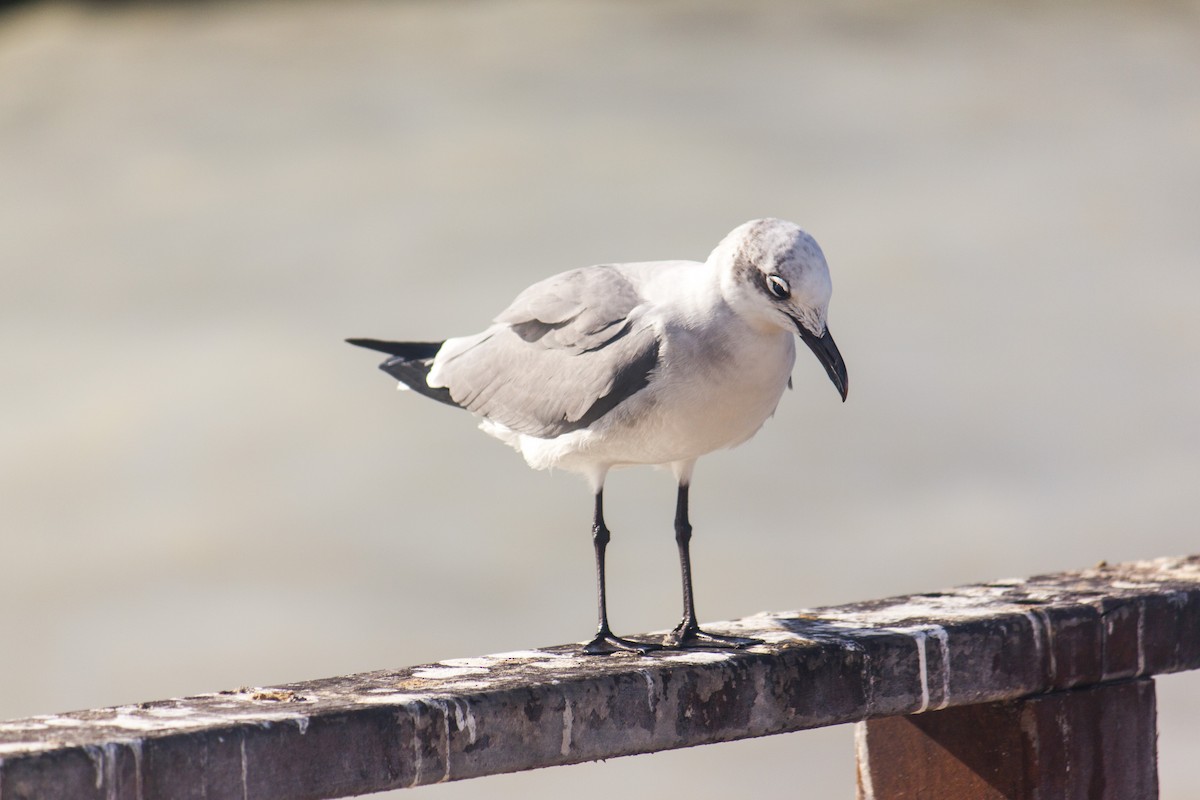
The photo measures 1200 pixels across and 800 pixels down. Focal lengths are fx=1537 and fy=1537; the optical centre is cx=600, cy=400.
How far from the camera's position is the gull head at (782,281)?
312 cm

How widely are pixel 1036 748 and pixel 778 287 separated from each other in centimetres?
132

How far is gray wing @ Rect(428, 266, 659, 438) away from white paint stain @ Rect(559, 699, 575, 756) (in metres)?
0.74

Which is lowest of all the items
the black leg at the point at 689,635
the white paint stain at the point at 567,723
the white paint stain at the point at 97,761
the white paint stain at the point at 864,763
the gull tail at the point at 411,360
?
the white paint stain at the point at 864,763

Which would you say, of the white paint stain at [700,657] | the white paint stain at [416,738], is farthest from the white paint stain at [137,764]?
the white paint stain at [700,657]

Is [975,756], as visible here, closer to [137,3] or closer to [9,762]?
[9,762]

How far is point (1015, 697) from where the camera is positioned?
11.7ft

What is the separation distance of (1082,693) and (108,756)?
2.26 metres

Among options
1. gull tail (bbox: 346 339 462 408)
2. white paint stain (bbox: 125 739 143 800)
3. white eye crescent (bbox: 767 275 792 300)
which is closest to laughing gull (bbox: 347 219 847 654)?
white eye crescent (bbox: 767 275 792 300)

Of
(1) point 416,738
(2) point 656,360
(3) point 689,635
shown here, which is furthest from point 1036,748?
(1) point 416,738

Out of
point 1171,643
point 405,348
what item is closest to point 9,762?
point 405,348

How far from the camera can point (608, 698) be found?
9.96 feet

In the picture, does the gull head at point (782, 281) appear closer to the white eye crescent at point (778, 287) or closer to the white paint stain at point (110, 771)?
the white eye crescent at point (778, 287)

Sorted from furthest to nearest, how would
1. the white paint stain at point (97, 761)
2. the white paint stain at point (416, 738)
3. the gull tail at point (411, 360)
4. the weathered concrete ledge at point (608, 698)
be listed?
1. the gull tail at point (411, 360)
2. the white paint stain at point (416, 738)
3. the weathered concrete ledge at point (608, 698)
4. the white paint stain at point (97, 761)

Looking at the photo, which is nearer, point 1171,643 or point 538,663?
point 538,663
